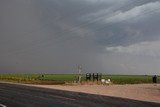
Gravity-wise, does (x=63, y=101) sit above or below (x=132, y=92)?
below

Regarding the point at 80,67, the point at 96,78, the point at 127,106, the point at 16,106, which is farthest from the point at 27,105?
the point at 96,78

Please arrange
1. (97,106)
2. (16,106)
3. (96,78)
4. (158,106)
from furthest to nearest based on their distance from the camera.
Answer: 1. (96,78)
2. (158,106)
3. (97,106)
4. (16,106)

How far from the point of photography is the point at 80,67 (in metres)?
53.2

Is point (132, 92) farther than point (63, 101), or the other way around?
point (132, 92)

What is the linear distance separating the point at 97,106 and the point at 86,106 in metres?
0.69

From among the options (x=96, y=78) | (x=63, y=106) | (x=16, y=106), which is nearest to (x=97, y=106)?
(x=63, y=106)

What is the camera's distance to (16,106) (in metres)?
17.4

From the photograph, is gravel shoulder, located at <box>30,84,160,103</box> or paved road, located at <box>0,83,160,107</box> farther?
gravel shoulder, located at <box>30,84,160,103</box>

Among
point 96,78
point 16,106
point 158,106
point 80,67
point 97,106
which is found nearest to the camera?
point 16,106

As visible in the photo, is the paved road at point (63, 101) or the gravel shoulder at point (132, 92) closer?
the paved road at point (63, 101)

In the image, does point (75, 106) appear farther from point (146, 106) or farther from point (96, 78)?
point (96, 78)

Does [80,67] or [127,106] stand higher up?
[80,67]

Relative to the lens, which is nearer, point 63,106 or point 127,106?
point 63,106

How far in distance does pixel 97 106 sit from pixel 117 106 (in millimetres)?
1148
